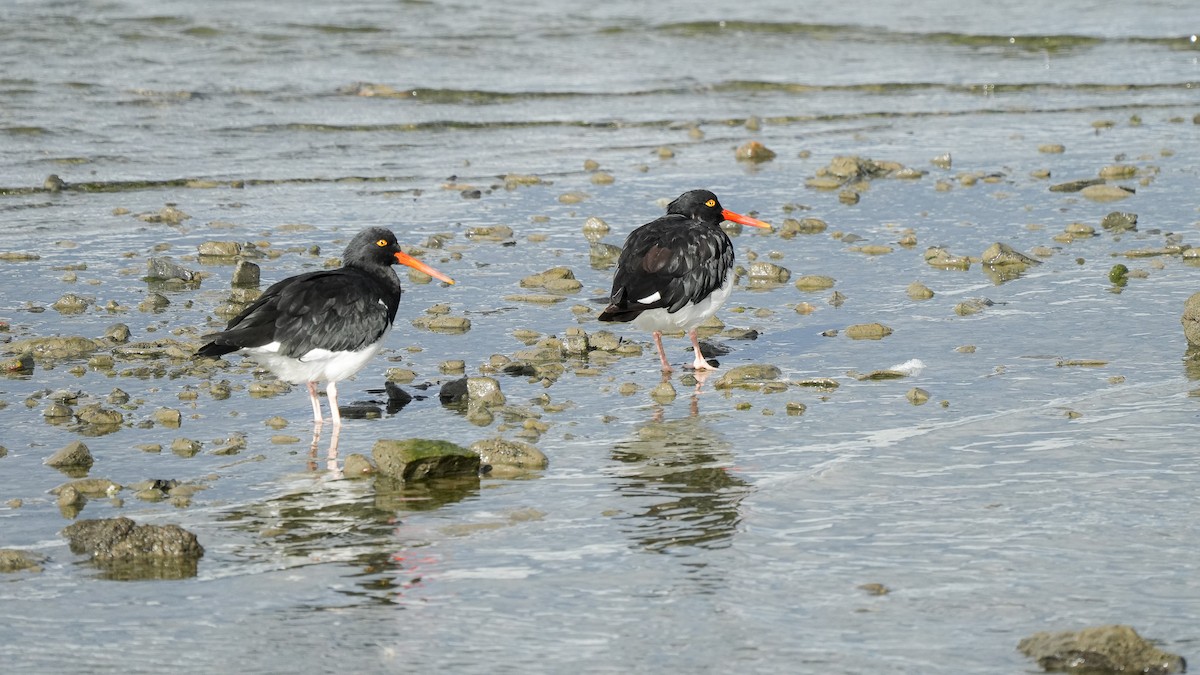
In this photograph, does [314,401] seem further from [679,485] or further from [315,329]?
[679,485]

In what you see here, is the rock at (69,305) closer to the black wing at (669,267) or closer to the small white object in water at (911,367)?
the black wing at (669,267)

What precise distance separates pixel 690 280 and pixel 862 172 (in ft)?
20.6

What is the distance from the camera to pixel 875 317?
415 inches

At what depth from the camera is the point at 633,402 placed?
29.4 feet

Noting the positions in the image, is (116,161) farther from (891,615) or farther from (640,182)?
(891,615)

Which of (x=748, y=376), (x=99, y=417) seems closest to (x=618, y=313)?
(x=748, y=376)

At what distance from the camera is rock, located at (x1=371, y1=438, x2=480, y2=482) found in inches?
289

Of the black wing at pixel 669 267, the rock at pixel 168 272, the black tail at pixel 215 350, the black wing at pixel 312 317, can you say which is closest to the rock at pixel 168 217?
the rock at pixel 168 272

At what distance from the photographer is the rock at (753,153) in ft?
54.2

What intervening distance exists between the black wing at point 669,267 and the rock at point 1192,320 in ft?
9.01

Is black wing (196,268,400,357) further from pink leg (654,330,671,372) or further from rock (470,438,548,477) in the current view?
pink leg (654,330,671,372)

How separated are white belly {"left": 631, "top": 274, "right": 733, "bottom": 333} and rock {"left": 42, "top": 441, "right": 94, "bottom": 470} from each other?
336 centimetres

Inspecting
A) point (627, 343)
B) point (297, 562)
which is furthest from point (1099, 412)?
point (297, 562)

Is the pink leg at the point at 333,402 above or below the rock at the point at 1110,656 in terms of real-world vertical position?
above
